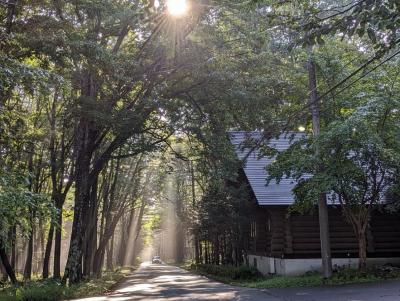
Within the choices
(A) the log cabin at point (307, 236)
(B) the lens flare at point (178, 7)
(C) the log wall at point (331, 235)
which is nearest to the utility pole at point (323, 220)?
(A) the log cabin at point (307, 236)

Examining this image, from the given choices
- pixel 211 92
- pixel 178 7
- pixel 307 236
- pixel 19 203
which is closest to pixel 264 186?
pixel 307 236

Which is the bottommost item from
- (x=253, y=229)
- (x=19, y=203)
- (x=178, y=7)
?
(x=253, y=229)

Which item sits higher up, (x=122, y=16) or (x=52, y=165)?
(x=122, y=16)

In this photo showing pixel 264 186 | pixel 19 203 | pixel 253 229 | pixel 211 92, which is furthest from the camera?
pixel 253 229

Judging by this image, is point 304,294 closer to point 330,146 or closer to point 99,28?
point 330,146

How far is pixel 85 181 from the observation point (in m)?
20.8

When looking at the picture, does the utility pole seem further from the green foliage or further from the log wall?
the green foliage

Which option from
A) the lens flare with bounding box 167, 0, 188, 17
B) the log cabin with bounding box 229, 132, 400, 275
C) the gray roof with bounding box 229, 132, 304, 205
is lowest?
the log cabin with bounding box 229, 132, 400, 275

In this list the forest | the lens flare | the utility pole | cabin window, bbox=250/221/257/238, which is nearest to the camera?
the lens flare

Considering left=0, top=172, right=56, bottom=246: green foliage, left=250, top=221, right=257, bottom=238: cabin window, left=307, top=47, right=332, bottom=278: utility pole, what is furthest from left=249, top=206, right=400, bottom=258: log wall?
left=0, top=172, right=56, bottom=246: green foliage

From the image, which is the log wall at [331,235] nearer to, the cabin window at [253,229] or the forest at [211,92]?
the forest at [211,92]

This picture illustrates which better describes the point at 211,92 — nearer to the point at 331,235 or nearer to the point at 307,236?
the point at 307,236

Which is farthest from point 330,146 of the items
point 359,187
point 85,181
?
point 85,181

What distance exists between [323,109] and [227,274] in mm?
12251
